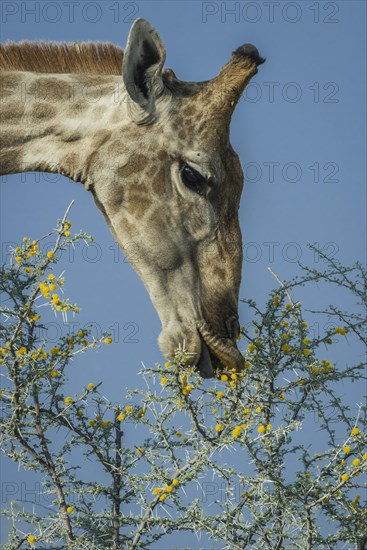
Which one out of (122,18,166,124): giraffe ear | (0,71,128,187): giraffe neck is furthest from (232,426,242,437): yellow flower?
(122,18,166,124): giraffe ear

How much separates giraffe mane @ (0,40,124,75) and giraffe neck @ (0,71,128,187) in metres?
0.25

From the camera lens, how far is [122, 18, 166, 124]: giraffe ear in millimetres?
5129

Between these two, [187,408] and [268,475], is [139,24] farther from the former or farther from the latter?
[268,475]

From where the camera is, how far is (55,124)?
5738mm

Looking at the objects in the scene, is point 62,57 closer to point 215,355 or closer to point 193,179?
point 193,179

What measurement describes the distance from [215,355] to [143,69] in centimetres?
189

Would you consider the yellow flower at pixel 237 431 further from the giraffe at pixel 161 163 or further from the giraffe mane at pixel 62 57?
the giraffe mane at pixel 62 57

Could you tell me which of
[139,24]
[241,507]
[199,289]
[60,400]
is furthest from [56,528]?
[139,24]

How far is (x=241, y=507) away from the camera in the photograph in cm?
516

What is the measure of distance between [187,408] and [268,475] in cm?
64

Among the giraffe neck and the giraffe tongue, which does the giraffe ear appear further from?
the giraffe tongue

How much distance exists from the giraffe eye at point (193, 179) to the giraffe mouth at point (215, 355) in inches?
33.9

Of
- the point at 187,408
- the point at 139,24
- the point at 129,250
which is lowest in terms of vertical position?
the point at 187,408

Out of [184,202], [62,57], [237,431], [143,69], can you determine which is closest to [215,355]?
[237,431]
